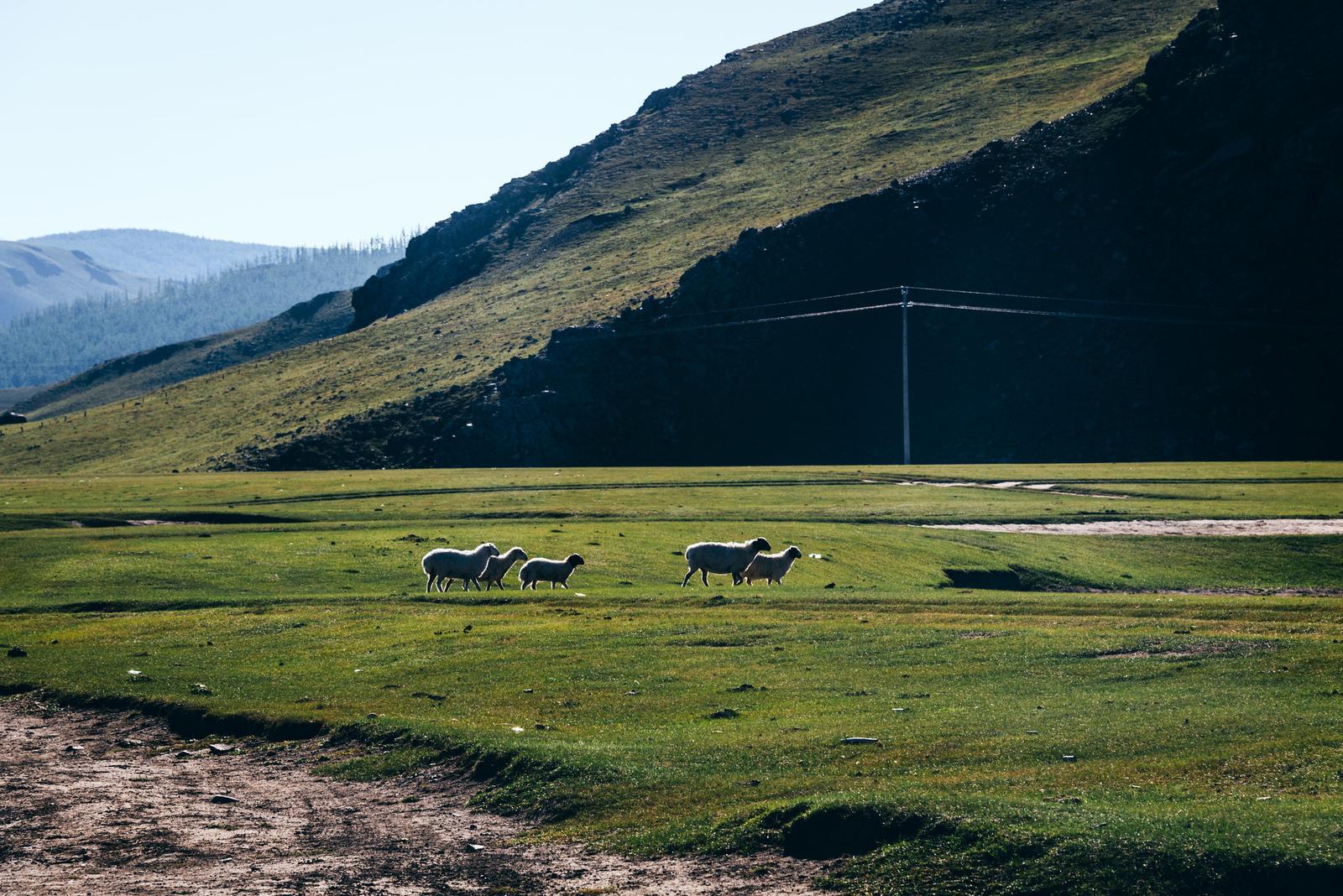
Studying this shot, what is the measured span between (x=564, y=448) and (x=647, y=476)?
149 ft

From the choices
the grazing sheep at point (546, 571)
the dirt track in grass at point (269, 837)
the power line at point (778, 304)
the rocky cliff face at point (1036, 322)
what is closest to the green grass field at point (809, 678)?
the dirt track in grass at point (269, 837)

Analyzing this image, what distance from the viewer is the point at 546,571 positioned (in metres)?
45.6

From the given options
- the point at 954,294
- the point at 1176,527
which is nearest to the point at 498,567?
the point at 1176,527

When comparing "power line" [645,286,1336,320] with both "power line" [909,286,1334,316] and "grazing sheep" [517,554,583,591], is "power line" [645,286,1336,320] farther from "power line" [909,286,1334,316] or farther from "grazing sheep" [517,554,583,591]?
"grazing sheep" [517,554,583,591]

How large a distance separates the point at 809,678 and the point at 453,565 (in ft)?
64.3

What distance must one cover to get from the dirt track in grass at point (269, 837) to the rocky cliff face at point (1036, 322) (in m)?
121

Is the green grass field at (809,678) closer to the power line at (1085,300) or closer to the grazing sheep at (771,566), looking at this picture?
the grazing sheep at (771,566)

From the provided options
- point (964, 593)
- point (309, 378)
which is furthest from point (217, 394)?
point (964, 593)

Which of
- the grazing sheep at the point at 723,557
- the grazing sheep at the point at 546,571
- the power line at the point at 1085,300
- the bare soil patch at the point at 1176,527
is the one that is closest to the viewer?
the grazing sheep at the point at 546,571

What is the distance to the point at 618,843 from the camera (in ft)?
62.1

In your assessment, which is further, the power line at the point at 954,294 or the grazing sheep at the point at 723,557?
the power line at the point at 954,294

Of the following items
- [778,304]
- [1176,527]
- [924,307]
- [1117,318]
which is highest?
[778,304]

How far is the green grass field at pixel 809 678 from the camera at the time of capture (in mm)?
17734

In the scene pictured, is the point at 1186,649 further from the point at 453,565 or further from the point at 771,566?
the point at 453,565
